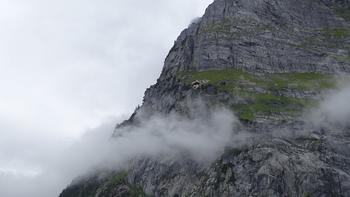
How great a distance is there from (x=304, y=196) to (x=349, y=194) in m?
16.2

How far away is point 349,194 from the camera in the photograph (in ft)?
654

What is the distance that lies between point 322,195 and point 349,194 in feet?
31.4

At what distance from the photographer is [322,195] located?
19950cm

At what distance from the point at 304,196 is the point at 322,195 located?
21.6 ft

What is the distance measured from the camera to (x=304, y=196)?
19888 cm
